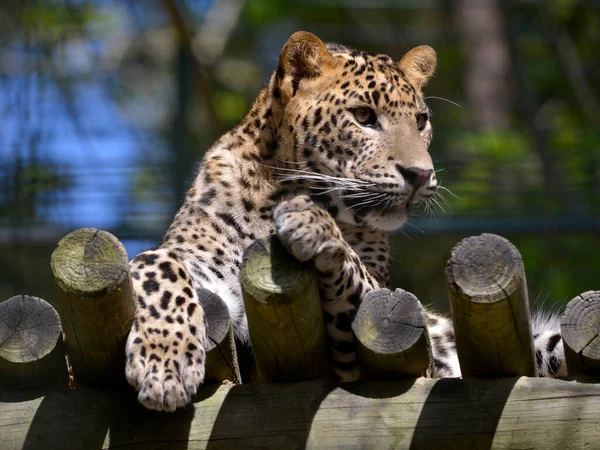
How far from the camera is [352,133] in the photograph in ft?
17.0

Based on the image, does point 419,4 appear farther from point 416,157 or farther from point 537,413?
point 537,413

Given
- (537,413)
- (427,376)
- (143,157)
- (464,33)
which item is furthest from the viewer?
(464,33)

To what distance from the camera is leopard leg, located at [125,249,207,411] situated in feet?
12.8

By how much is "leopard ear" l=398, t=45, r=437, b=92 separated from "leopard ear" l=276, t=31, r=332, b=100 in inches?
20.9

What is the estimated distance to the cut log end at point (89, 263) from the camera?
381cm

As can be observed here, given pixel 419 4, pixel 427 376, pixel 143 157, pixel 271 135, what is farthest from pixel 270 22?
pixel 427 376

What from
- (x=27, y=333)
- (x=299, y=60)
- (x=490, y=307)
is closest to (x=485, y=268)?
(x=490, y=307)

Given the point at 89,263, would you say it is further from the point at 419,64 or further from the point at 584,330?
the point at 419,64

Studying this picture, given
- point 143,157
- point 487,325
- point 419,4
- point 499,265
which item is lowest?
point 143,157

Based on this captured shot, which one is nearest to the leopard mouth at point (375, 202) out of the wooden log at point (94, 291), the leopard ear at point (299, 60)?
the leopard ear at point (299, 60)

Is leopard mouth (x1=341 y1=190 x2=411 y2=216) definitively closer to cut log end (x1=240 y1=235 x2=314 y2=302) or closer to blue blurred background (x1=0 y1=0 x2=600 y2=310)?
cut log end (x1=240 y1=235 x2=314 y2=302)

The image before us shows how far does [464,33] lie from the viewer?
52.1 feet

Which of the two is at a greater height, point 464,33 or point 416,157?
point 416,157

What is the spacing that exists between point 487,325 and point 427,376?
1.65 ft
